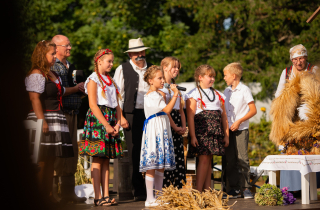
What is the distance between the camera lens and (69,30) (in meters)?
11.4

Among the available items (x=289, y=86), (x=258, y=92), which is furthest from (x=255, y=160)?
(x=289, y=86)

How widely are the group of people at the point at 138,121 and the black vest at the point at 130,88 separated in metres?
0.01

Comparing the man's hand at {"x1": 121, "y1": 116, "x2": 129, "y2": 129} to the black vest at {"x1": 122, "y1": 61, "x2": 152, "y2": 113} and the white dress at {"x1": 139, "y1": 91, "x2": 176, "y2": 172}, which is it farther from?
the white dress at {"x1": 139, "y1": 91, "x2": 176, "y2": 172}

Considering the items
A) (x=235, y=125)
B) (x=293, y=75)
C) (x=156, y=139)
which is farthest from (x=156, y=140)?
(x=293, y=75)

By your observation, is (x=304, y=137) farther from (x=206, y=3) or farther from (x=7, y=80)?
(x=206, y=3)

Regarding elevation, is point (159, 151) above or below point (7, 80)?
below

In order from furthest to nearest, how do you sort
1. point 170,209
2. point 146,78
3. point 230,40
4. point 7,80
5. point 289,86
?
point 230,40
point 289,86
point 146,78
point 170,209
point 7,80

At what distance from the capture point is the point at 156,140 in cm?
399

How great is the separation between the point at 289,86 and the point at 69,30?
827 cm

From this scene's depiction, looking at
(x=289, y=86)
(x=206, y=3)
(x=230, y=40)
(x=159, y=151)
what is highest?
(x=206, y=3)

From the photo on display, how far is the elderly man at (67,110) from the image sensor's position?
4.34 meters

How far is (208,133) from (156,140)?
78cm

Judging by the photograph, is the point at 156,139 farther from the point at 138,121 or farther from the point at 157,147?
the point at 138,121

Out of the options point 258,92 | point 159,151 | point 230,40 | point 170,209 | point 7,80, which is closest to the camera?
point 7,80
